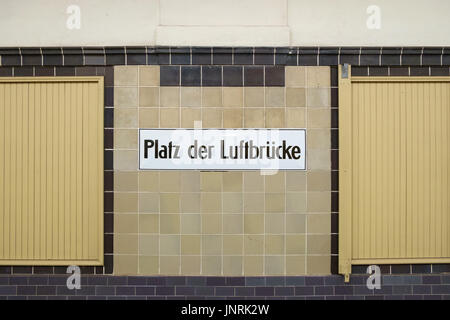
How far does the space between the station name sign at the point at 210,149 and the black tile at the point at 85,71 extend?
0.90 m

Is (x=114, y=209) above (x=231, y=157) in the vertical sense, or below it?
below

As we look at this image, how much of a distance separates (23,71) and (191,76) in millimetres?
1999

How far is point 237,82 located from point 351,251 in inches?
95.1

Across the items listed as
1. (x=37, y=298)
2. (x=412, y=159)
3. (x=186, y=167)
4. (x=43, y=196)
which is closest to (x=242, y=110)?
(x=186, y=167)

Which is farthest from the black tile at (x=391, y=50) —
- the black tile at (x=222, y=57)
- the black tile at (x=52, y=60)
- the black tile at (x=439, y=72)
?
the black tile at (x=52, y=60)

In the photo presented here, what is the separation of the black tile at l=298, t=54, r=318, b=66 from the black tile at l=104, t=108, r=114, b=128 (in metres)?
2.30

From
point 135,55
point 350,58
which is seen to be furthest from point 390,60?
point 135,55

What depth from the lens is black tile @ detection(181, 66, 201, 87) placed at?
7188 mm

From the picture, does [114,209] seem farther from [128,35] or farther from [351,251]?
[351,251]

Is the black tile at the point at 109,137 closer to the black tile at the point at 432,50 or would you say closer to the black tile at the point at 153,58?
the black tile at the point at 153,58

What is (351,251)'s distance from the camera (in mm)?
7203

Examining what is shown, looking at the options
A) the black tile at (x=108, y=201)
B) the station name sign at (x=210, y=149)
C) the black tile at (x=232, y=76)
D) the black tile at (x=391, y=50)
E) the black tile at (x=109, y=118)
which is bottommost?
the black tile at (x=108, y=201)

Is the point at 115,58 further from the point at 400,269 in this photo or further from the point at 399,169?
the point at 400,269

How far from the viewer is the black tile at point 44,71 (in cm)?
721
